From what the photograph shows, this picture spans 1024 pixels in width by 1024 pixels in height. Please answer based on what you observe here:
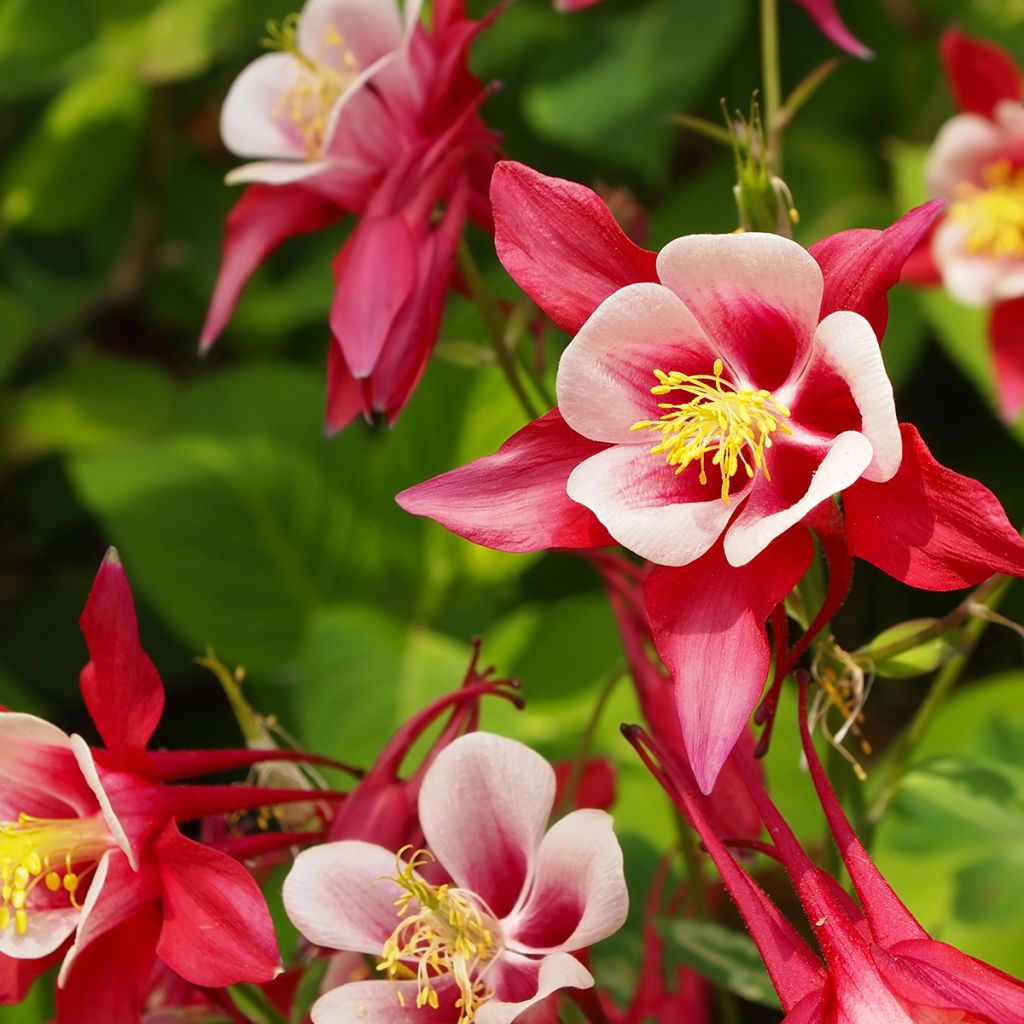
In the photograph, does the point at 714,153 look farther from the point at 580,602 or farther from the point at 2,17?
the point at 2,17

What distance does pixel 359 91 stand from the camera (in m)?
0.81

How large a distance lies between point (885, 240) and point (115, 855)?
0.42m

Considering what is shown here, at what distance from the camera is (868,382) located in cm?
57

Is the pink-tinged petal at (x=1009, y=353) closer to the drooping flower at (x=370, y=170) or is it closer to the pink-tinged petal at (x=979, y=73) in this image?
the pink-tinged petal at (x=979, y=73)

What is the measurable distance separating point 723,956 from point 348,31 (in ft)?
1.85

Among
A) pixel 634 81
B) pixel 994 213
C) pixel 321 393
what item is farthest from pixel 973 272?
pixel 321 393

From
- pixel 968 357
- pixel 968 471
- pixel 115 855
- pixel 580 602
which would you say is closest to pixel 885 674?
pixel 115 855

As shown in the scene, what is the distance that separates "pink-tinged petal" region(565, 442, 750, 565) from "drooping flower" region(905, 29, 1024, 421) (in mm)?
713

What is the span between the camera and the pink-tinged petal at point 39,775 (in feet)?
2.13

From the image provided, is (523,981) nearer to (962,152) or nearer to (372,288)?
(372,288)

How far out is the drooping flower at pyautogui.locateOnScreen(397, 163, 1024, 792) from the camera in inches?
22.6

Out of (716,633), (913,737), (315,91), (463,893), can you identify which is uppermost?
(315,91)

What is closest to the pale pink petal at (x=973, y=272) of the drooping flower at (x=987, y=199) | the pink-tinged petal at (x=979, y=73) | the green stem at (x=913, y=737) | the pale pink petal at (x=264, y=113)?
the drooping flower at (x=987, y=199)

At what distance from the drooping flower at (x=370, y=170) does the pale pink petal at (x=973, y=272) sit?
59cm
